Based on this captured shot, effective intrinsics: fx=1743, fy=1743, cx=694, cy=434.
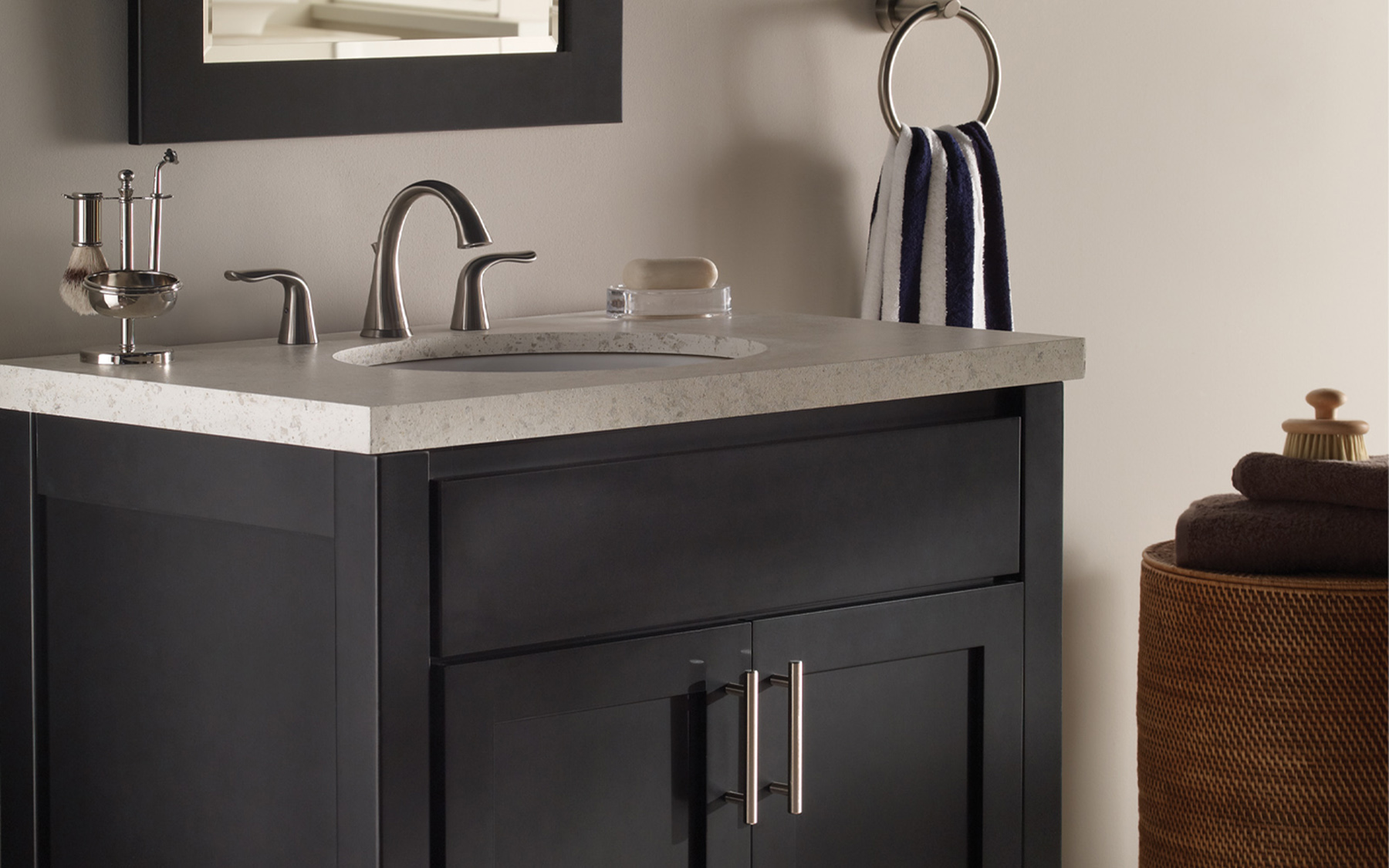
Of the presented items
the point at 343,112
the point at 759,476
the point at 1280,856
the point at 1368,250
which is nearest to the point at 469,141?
the point at 343,112

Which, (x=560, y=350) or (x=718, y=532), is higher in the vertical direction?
(x=560, y=350)

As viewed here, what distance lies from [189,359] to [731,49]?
814 mm

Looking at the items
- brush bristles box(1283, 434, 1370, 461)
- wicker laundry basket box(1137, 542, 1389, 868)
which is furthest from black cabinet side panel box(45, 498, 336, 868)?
brush bristles box(1283, 434, 1370, 461)

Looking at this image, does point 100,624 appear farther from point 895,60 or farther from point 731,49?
point 895,60

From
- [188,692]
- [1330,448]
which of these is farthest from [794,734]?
[1330,448]

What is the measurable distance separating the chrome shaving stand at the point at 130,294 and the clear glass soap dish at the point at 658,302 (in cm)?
53

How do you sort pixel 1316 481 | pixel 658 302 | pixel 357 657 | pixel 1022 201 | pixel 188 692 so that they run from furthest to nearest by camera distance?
pixel 1022 201, pixel 1316 481, pixel 658 302, pixel 188 692, pixel 357 657

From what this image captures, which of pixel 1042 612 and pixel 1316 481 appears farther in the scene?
pixel 1316 481

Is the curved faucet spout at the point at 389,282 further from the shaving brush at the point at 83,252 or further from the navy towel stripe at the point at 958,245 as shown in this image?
the navy towel stripe at the point at 958,245

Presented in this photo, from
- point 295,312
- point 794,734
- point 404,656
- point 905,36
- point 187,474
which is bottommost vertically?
point 794,734

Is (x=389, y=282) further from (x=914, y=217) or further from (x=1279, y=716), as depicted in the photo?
(x=1279, y=716)

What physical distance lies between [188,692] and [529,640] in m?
0.27

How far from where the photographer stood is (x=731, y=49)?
1.98 m

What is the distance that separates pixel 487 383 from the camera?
1276 mm
